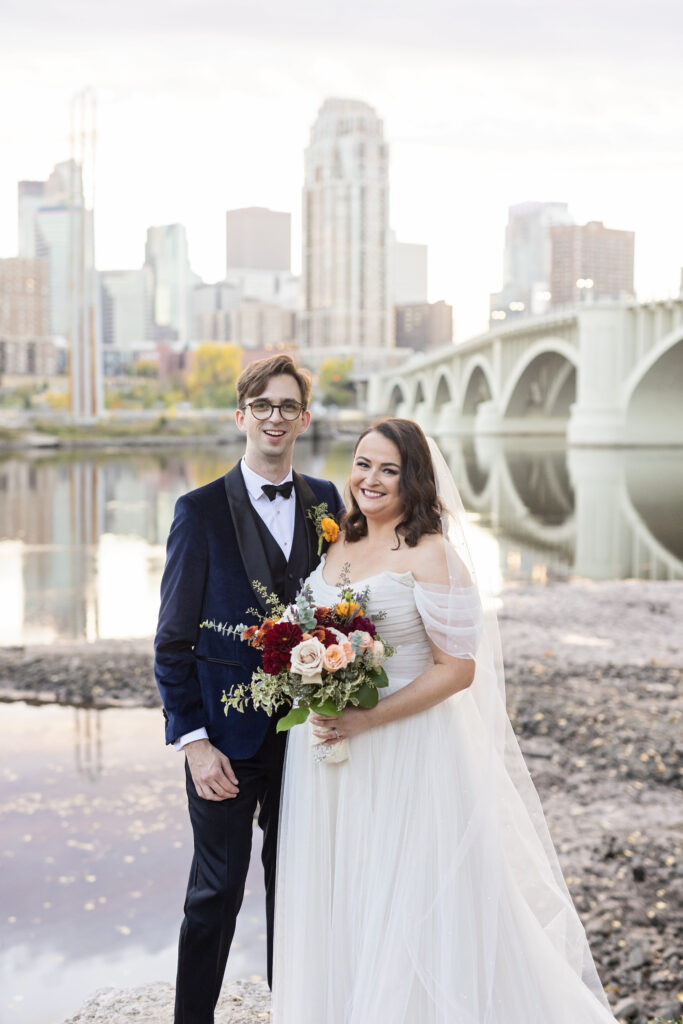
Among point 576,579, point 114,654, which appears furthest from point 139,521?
point 114,654

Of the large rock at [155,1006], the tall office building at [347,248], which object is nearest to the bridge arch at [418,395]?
the tall office building at [347,248]

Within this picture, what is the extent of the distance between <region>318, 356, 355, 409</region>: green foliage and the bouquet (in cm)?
10273

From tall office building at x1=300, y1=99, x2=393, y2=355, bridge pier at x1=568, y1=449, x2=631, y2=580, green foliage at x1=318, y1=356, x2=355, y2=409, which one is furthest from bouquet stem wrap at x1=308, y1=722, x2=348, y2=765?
tall office building at x1=300, y1=99, x2=393, y2=355

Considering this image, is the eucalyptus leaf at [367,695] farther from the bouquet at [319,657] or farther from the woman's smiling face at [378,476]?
the woman's smiling face at [378,476]

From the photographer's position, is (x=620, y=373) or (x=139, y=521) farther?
(x=620, y=373)

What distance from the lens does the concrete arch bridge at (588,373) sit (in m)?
36.7

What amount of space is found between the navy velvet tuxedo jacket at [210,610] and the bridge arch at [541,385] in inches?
1620

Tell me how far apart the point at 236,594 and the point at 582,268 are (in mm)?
152336

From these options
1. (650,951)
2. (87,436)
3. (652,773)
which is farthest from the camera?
(87,436)

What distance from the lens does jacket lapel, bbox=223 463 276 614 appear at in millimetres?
2693

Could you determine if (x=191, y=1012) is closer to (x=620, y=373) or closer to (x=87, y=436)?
(x=620, y=373)

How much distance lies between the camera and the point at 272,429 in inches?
107

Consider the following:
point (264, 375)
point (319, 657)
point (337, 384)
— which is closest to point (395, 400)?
point (337, 384)

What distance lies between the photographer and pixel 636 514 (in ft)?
62.7
